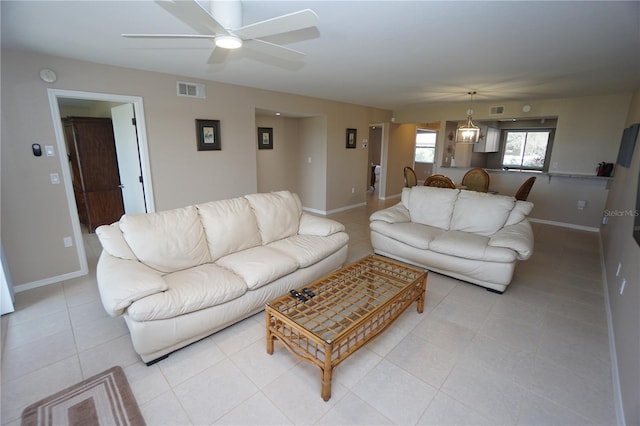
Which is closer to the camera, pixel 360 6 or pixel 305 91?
pixel 360 6

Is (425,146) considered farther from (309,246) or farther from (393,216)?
(309,246)

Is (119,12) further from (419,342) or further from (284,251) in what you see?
(419,342)

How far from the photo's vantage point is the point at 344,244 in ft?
11.0

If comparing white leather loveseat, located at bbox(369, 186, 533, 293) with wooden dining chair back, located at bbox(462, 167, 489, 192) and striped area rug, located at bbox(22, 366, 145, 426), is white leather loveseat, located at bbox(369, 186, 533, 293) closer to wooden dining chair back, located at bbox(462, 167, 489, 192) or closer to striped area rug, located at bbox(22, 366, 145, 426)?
wooden dining chair back, located at bbox(462, 167, 489, 192)

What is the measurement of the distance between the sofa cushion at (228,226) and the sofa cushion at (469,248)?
2.01 meters

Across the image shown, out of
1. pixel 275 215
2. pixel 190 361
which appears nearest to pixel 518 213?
pixel 275 215

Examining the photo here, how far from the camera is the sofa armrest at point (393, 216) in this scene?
3830mm

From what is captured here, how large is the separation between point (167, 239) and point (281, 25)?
1.86m

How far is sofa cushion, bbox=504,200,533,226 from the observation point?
133 inches

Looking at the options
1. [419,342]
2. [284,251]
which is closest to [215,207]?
[284,251]

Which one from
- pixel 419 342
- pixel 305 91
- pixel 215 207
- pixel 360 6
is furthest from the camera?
pixel 305 91

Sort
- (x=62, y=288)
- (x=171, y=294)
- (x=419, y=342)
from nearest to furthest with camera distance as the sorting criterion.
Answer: (x=171, y=294)
(x=419, y=342)
(x=62, y=288)

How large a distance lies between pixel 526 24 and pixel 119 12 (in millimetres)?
2870

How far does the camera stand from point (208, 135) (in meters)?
4.13
